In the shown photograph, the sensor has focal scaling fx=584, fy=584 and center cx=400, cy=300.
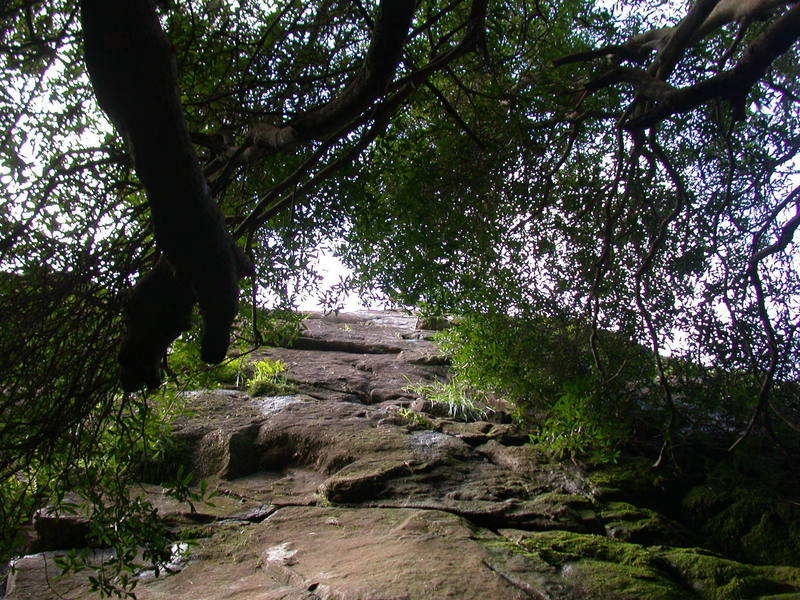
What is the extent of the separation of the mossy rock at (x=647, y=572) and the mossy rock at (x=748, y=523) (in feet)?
→ 2.24

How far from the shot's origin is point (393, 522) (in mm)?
5172

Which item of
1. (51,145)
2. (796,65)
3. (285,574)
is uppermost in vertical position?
(796,65)

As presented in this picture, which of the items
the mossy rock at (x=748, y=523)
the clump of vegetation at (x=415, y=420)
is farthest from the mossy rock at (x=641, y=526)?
the clump of vegetation at (x=415, y=420)

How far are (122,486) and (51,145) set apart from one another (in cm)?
238

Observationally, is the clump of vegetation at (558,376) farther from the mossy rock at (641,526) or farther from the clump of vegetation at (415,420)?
the clump of vegetation at (415,420)

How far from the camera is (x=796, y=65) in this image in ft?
17.4

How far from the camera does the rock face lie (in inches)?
161

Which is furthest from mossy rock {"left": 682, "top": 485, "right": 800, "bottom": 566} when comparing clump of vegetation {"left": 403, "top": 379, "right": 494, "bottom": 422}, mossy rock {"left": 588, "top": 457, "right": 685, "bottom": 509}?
clump of vegetation {"left": 403, "top": 379, "right": 494, "bottom": 422}

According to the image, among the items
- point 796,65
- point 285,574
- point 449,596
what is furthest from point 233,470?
point 796,65

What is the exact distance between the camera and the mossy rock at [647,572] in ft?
13.4

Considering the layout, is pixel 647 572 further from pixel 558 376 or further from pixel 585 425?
pixel 558 376

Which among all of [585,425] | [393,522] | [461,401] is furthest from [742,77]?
[461,401]

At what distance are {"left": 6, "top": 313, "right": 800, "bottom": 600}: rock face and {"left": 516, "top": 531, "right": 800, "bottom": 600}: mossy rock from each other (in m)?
0.02

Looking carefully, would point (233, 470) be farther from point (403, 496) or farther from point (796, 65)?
point (796, 65)
